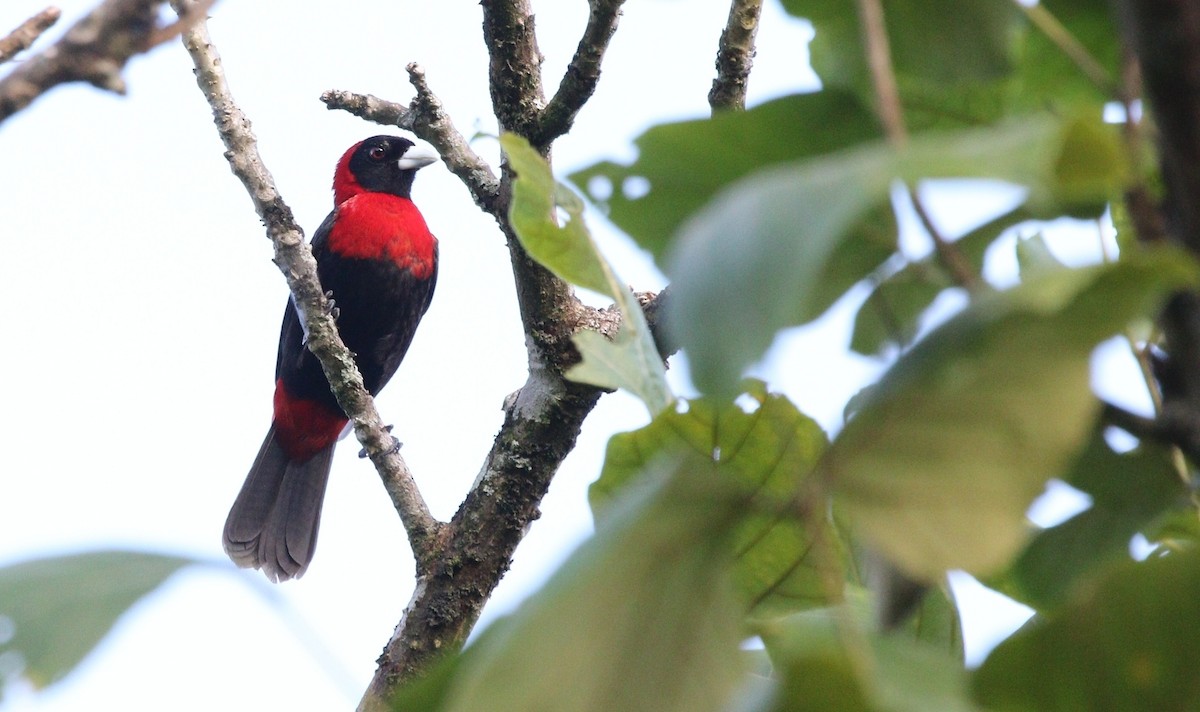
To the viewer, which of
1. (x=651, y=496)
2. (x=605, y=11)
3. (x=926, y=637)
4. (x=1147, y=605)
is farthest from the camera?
(x=605, y=11)

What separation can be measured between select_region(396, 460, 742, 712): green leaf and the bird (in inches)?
214

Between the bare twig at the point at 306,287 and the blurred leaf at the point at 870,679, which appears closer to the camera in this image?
the blurred leaf at the point at 870,679

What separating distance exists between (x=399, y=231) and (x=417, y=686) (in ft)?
19.3

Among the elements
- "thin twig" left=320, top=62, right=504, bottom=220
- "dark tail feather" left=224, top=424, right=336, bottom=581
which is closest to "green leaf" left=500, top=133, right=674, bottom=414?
"thin twig" left=320, top=62, right=504, bottom=220

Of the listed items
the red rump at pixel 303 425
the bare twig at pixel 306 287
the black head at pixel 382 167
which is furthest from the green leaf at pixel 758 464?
the black head at pixel 382 167

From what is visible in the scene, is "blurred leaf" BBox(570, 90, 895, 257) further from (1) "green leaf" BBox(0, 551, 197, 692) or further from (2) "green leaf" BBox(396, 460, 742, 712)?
(1) "green leaf" BBox(0, 551, 197, 692)

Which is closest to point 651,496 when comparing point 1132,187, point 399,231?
point 1132,187

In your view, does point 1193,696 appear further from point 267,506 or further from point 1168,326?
point 267,506

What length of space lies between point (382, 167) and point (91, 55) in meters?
A: 6.36

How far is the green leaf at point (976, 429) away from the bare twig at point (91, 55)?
542 millimetres

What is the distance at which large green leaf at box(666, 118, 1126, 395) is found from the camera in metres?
0.41

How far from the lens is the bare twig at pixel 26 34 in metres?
1.05

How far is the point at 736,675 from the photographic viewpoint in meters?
0.57

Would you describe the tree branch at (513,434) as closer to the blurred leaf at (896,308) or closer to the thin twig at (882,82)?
the blurred leaf at (896,308)
